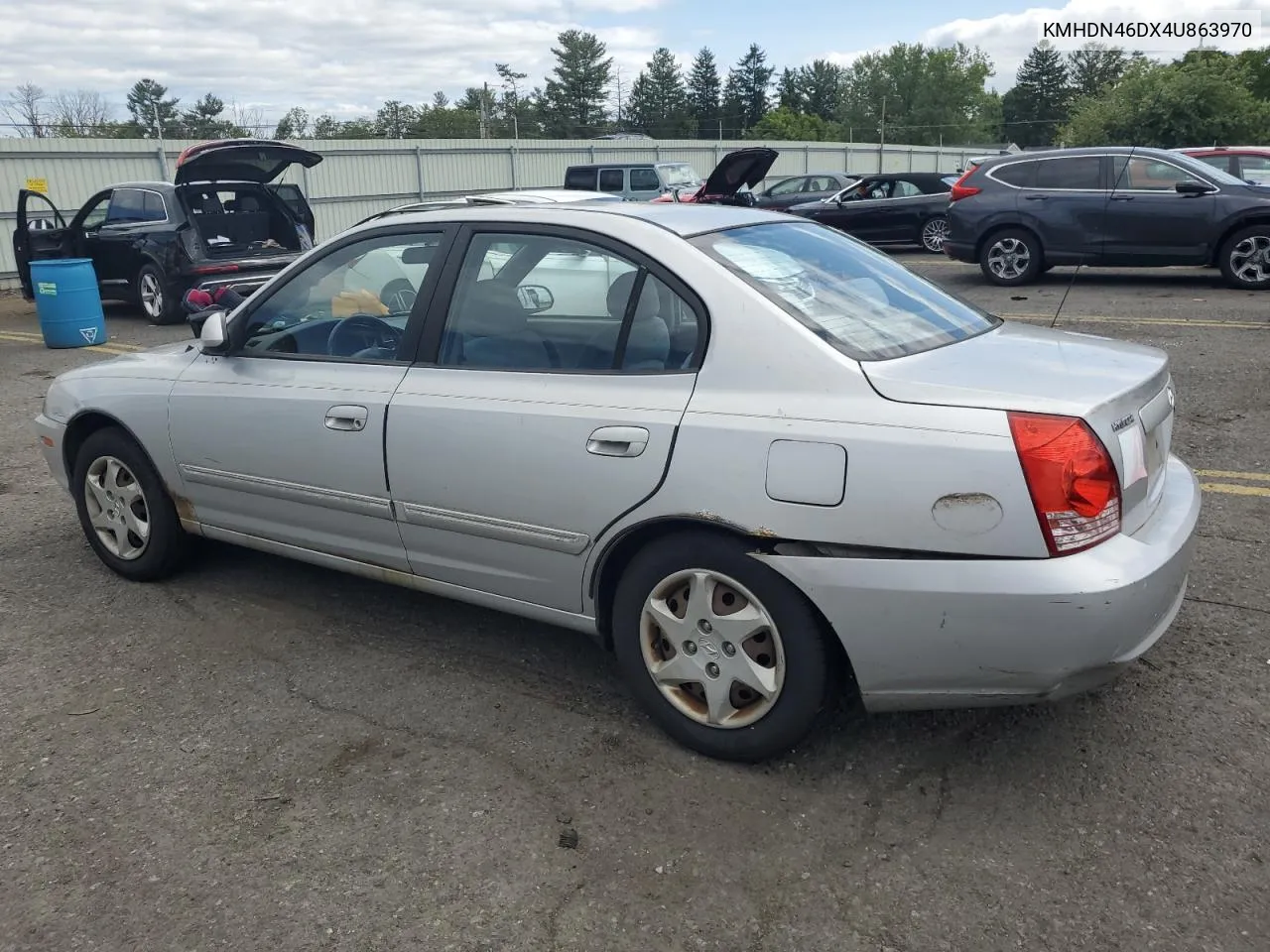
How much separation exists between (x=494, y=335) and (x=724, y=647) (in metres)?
1.27

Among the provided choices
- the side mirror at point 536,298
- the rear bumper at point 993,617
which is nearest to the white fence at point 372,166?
the side mirror at point 536,298

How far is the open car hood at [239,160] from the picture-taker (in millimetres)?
10711

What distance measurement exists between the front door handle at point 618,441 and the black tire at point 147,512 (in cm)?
221

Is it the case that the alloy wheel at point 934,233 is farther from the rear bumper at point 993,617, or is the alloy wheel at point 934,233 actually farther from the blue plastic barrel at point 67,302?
the rear bumper at point 993,617

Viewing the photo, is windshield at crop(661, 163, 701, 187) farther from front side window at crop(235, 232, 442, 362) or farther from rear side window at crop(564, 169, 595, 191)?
front side window at crop(235, 232, 442, 362)

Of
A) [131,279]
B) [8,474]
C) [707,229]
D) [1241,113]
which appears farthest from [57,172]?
[1241,113]

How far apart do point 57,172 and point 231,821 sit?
1838 centimetres

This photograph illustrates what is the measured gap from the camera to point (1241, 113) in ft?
116

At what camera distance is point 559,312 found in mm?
3424

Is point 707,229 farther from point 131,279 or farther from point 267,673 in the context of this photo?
point 131,279

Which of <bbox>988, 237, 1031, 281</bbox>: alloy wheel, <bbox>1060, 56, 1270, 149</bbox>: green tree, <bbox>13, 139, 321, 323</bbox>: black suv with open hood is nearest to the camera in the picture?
<bbox>13, 139, 321, 323</bbox>: black suv with open hood

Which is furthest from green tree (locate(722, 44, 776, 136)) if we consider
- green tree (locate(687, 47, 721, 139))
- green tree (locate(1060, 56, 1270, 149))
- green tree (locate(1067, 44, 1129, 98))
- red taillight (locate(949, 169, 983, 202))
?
red taillight (locate(949, 169, 983, 202))

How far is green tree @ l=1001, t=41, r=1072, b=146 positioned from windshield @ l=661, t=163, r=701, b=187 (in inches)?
3545

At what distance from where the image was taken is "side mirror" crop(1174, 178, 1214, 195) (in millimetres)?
11844
